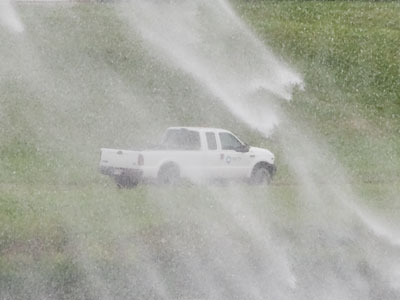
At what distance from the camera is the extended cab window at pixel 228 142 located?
22812mm

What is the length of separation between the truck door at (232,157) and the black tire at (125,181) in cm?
203

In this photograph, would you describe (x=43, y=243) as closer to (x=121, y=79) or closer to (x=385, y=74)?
(x=121, y=79)

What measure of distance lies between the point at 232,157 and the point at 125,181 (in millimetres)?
2497

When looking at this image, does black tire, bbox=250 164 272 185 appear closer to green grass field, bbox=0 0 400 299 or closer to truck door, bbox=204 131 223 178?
green grass field, bbox=0 0 400 299

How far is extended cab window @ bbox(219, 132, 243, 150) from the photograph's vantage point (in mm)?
22812

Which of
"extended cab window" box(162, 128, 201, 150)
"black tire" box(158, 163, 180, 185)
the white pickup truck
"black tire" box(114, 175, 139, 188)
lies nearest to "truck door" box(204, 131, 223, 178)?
the white pickup truck

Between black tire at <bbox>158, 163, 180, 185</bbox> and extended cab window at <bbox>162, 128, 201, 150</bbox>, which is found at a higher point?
extended cab window at <bbox>162, 128, 201, 150</bbox>

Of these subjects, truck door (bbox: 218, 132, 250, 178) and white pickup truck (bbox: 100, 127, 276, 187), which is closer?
white pickup truck (bbox: 100, 127, 276, 187)

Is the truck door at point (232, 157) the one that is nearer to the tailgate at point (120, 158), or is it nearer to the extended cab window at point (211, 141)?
the extended cab window at point (211, 141)

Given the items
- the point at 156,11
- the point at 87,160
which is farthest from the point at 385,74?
the point at 87,160

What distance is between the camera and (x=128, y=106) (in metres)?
31.8

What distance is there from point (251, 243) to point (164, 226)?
1.50 metres

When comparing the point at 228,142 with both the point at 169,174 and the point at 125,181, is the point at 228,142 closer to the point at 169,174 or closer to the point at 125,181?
the point at 169,174

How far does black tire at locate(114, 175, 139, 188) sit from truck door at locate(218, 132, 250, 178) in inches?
79.9
